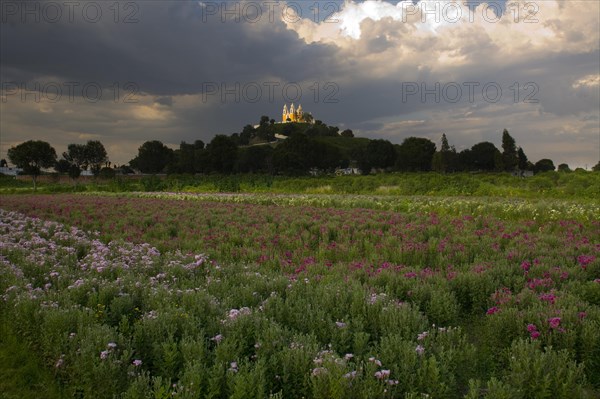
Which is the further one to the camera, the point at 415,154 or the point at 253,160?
the point at 253,160

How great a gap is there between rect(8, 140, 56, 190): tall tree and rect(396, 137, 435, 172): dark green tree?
70.0 meters

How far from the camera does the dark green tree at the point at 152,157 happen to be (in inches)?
4606

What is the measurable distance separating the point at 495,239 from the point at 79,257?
35.7 feet

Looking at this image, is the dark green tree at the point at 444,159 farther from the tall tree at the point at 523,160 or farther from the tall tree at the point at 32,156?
the tall tree at the point at 32,156

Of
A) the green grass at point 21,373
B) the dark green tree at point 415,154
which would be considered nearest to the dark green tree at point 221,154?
the dark green tree at point 415,154

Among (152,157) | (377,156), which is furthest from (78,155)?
(377,156)

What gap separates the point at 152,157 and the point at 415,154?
6603 centimetres

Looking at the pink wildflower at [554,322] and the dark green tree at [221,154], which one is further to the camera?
the dark green tree at [221,154]

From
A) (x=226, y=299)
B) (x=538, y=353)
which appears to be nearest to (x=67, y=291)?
(x=226, y=299)

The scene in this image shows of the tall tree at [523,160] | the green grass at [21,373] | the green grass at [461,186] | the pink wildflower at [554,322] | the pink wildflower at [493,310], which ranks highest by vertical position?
the tall tree at [523,160]

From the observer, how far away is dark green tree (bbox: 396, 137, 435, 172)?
326 ft

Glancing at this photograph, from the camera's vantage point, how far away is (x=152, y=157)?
117312 mm

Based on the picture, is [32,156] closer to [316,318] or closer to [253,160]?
[253,160]

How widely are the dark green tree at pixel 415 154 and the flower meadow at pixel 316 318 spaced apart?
88726 mm
